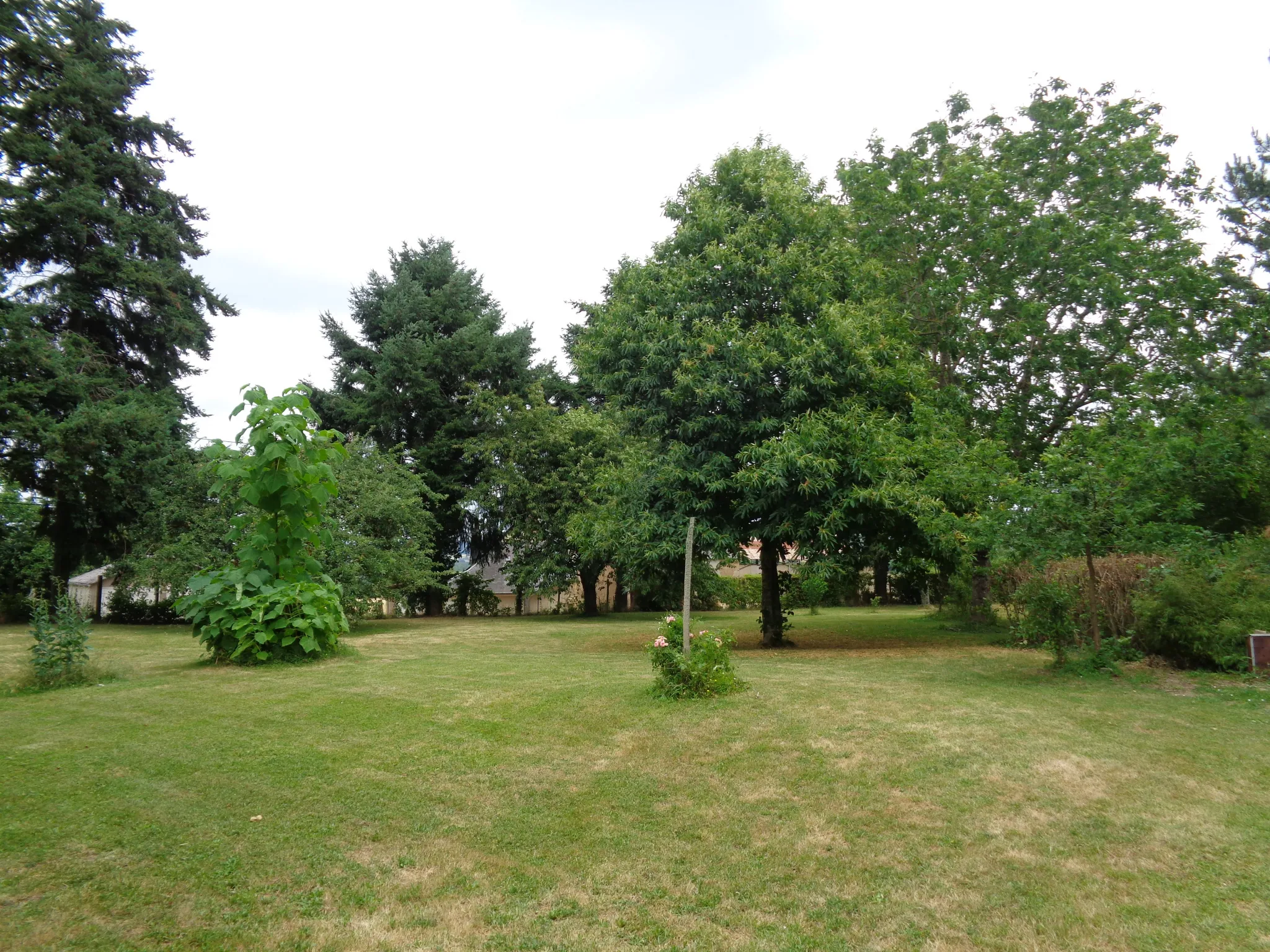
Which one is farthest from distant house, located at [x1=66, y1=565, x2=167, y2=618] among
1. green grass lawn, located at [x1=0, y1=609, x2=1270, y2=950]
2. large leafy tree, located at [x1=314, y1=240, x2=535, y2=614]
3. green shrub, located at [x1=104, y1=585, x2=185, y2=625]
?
green grass lawn, located at [x1=0, y1=609, x2=1270, y2=950]

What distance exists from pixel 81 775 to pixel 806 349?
11528 mm

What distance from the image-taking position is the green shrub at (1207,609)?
1023 centimetres

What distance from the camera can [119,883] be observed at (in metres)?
4.01

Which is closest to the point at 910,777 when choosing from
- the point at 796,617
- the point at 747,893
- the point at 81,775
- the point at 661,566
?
the point at 747,893

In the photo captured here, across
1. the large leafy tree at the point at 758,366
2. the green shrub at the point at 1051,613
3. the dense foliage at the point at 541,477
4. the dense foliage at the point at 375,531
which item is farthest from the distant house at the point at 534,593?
the green shrub at the point at 1051,613

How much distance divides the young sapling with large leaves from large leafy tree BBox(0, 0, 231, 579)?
13.2 metres

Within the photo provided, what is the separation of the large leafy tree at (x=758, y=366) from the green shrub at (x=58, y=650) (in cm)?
890

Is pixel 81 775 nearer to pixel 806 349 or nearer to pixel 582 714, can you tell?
pixel 582 714

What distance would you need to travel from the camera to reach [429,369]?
30594 mm

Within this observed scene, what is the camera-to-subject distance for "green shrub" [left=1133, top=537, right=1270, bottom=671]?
1023 cm

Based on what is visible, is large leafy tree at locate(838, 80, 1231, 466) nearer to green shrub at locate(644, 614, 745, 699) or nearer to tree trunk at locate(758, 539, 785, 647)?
tree trunk at locate(758, 539, 785, 647)

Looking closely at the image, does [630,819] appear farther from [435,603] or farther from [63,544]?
[435,603]

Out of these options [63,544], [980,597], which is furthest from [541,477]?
[980,597]

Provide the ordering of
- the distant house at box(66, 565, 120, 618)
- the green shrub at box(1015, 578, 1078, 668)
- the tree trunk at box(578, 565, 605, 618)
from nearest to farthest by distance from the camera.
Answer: the green shrub at box(1015, 578, 1078, 668) < the distant house at box(66, 565, 120, 618) < the tree trunk at box(578, 565, 605, 618)
